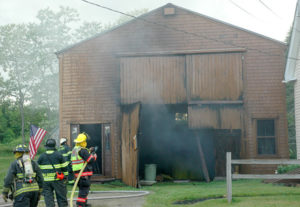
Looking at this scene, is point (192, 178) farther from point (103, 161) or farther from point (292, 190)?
point (292, 190)

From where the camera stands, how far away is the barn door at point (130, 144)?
1436 cm

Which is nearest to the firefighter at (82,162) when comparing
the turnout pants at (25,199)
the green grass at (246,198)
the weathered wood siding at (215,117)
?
the green grass at (246,198)

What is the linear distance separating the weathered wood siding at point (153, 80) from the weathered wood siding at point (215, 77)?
0.40m

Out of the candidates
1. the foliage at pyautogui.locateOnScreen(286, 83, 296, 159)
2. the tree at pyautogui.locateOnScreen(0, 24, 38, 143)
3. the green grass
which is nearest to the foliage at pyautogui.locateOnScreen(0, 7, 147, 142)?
the tree at pyautogui.locateOnScreen(0, 24, 38, 143)

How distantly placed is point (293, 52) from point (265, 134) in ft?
12.3

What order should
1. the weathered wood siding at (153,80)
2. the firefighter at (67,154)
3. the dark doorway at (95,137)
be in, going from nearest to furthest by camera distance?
the firefighter at (67,154)
the weathered wood siding at (153,80)
the dark doorway at (95,137)

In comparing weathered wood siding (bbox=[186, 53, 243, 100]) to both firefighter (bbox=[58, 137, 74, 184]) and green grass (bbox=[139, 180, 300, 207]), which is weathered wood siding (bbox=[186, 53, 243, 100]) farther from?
firefighter (bbox=[58, 137, 74, 184])

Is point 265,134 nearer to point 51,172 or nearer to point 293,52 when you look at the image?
point 293,52

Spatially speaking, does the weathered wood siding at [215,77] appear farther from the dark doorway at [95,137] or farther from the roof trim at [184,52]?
the dark doorway at [95,137]

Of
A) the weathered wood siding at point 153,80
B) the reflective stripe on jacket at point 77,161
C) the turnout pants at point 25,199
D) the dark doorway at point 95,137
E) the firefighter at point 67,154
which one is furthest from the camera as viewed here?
the dark doorway at point 95,137

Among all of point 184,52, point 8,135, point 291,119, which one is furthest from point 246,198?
point 8,135

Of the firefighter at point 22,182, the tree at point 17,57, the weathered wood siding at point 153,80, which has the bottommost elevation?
the firefighter at point 22,182

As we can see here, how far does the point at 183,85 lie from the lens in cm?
1582

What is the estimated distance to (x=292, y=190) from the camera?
10.6 metres
